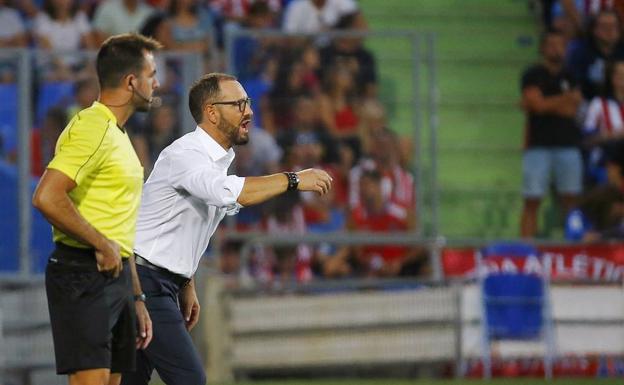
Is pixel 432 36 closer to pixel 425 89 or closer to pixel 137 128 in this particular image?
pixel 425 89

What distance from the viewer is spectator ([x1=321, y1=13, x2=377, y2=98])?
596 inches

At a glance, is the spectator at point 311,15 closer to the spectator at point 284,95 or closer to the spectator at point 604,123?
the spectator at point 284,95

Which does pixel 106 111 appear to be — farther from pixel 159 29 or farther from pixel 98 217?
pixel 159 29

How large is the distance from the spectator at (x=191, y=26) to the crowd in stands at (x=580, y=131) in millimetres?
3509

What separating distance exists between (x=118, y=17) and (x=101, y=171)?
9.68 m

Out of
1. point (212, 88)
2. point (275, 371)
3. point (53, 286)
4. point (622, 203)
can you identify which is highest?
point (212, 88)

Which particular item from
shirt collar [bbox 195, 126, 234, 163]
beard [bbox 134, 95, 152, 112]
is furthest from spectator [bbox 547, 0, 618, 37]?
beard [bbox 134, 95, 152, 112]

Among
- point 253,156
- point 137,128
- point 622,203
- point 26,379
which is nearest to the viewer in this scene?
point 26,379

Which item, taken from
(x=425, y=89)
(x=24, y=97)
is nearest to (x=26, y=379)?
(x=24, y=97)

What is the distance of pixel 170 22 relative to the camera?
1653 centimetres

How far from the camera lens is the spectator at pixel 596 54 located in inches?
662

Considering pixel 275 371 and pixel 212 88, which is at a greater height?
pixel 212 88

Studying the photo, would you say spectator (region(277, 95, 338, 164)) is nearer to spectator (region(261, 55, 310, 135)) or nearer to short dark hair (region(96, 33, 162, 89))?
spectator (region(261, 55, 310, 135))

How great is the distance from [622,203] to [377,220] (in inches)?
110
